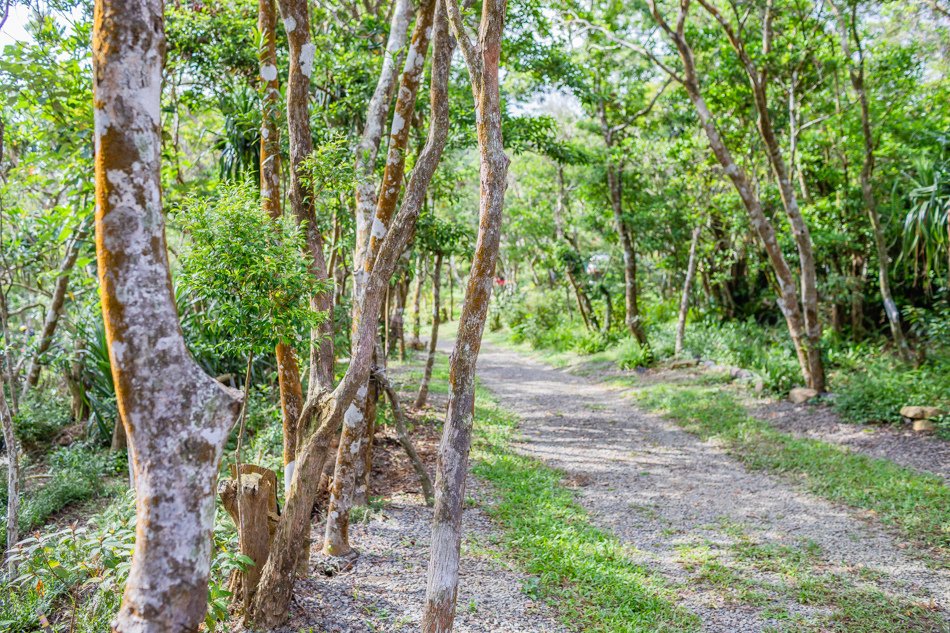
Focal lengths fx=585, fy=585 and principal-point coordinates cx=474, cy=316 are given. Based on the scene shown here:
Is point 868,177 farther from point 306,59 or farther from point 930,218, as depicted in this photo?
point 306,59

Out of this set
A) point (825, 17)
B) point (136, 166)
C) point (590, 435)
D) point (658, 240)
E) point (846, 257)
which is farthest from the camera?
point (658, 240)

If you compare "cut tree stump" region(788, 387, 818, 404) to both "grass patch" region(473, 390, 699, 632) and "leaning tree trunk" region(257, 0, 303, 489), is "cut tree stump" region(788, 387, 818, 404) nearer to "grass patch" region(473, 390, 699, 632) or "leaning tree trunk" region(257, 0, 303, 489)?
"grass patch" region(473, 390, 699, 632)

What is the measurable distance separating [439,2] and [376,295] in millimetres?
2069

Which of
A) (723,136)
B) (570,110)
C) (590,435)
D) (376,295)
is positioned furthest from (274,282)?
(570,110)

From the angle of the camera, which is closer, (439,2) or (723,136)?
(439,2)

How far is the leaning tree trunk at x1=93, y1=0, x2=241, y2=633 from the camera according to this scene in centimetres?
180

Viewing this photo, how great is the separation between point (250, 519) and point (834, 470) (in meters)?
5.73

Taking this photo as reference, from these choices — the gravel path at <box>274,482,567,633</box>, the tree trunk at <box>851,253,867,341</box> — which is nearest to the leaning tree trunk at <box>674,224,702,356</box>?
the tree trunk at <box>851,253,867,341</box>

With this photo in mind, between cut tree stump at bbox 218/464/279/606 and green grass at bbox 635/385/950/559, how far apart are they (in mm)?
4810

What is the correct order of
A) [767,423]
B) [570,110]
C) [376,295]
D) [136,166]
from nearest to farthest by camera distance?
1. [136,166]
2. [376,295]
3. [767,423]
4. [570,110]

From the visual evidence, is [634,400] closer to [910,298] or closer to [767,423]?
[767,423]

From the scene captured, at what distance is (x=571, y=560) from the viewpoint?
4.49m

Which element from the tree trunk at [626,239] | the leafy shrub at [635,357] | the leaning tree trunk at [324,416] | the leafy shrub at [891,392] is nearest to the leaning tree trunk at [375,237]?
the leaning tree trunk at [324,416]

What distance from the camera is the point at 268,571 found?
340 centimetres
